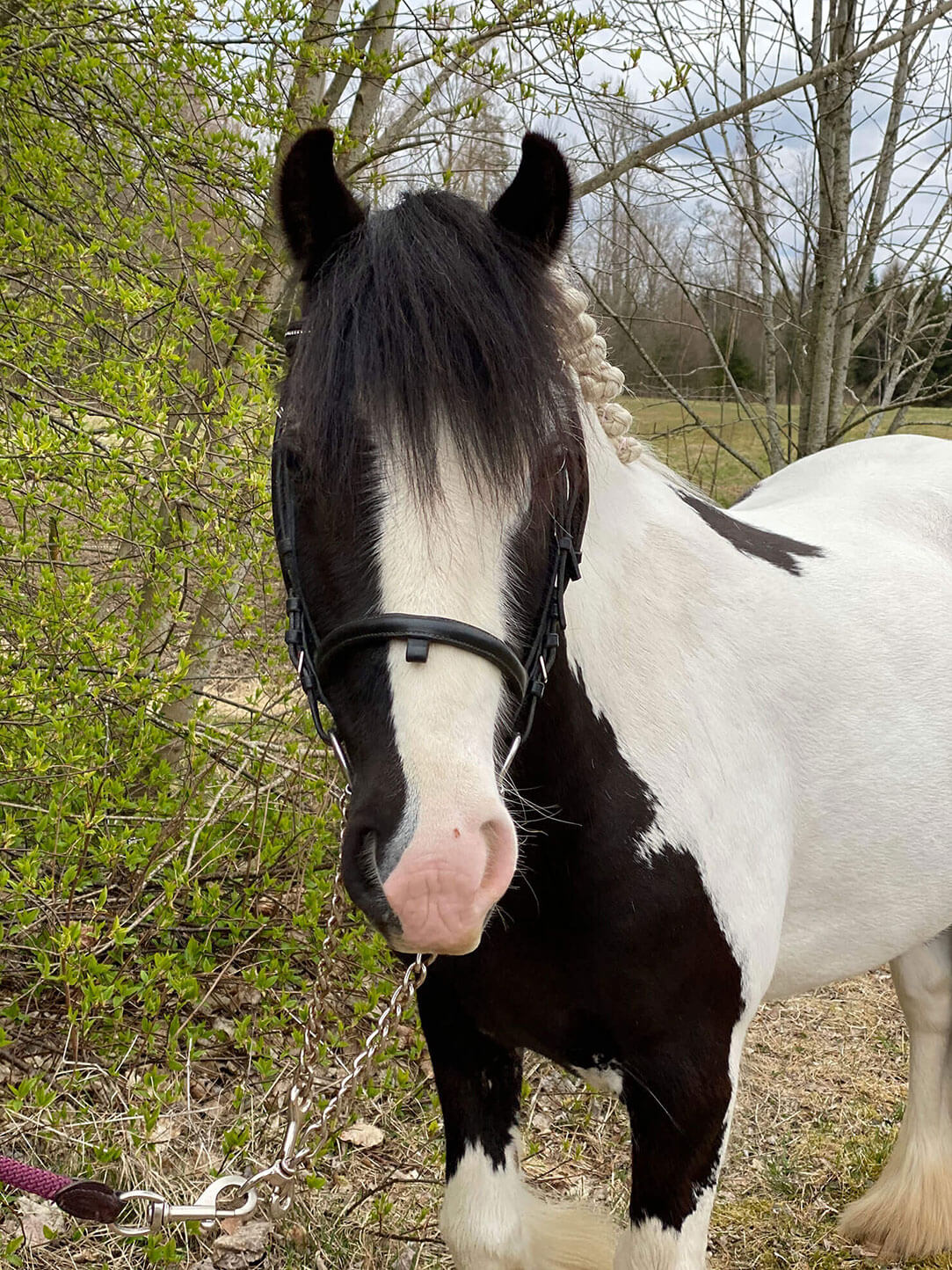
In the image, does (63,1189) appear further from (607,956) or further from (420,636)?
(420,636)

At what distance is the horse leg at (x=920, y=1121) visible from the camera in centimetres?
273

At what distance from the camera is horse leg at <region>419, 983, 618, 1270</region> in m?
1.91

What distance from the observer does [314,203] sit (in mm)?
1525

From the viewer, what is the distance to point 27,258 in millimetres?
3188

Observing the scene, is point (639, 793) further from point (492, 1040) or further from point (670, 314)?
point (670, 314)

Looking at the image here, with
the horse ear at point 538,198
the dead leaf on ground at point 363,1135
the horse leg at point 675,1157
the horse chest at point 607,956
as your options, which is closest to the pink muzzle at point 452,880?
the horse chest at point 607,956

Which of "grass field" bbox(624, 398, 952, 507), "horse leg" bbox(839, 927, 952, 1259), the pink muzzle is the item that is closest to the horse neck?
the pink muzzle

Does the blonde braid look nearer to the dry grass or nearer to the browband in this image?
the browband

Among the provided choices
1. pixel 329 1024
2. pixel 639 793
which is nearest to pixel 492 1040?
pixel 639 793

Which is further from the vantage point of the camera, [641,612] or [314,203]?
[641,612]

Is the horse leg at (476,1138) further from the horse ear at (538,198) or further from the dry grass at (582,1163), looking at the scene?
the horse ear at (538,198)

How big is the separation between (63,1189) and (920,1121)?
241 cm

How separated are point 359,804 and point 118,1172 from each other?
191cm

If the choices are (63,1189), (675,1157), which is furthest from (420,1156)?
(63,1189)
